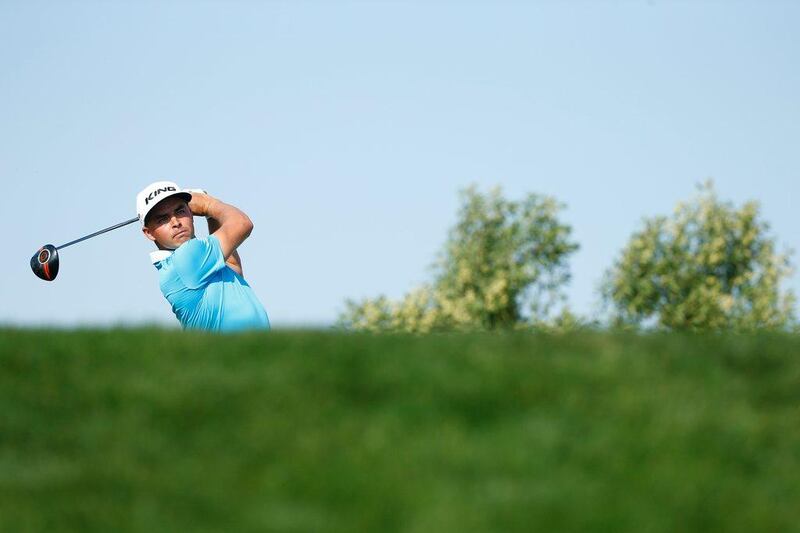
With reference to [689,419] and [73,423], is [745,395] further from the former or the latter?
[73,423]

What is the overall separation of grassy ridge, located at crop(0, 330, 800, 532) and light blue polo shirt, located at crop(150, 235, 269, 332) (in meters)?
3.91

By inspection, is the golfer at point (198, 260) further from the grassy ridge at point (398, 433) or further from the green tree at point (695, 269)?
the green tree at point (695, 269)

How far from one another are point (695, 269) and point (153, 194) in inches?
1297

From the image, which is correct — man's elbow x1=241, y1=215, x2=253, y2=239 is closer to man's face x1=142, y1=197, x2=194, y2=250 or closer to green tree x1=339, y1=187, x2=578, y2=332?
man's face x1=142, y1=197, x2=194, y2=250

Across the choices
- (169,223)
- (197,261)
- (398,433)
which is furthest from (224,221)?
(398,433)

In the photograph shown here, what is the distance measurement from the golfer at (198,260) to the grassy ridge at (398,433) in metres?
3.95

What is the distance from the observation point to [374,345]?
6.82 m

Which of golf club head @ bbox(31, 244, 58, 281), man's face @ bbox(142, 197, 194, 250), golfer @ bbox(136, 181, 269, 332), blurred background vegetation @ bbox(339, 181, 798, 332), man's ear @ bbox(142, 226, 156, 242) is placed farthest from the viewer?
blurred background vegetation @ bbox(339, 181, 798, 332)

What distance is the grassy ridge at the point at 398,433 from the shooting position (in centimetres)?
533

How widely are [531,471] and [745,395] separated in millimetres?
1659

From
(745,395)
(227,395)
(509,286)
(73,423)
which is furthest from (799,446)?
(509,286)

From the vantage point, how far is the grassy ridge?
5328 mm

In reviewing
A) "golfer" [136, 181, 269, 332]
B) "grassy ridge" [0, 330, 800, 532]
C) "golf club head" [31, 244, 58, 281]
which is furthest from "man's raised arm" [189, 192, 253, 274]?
"grassy ridge" [0, 330, 800, 532]

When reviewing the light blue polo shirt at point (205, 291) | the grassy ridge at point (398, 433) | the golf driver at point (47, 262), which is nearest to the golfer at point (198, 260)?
the light blue polo shirt at point (205, 291)
